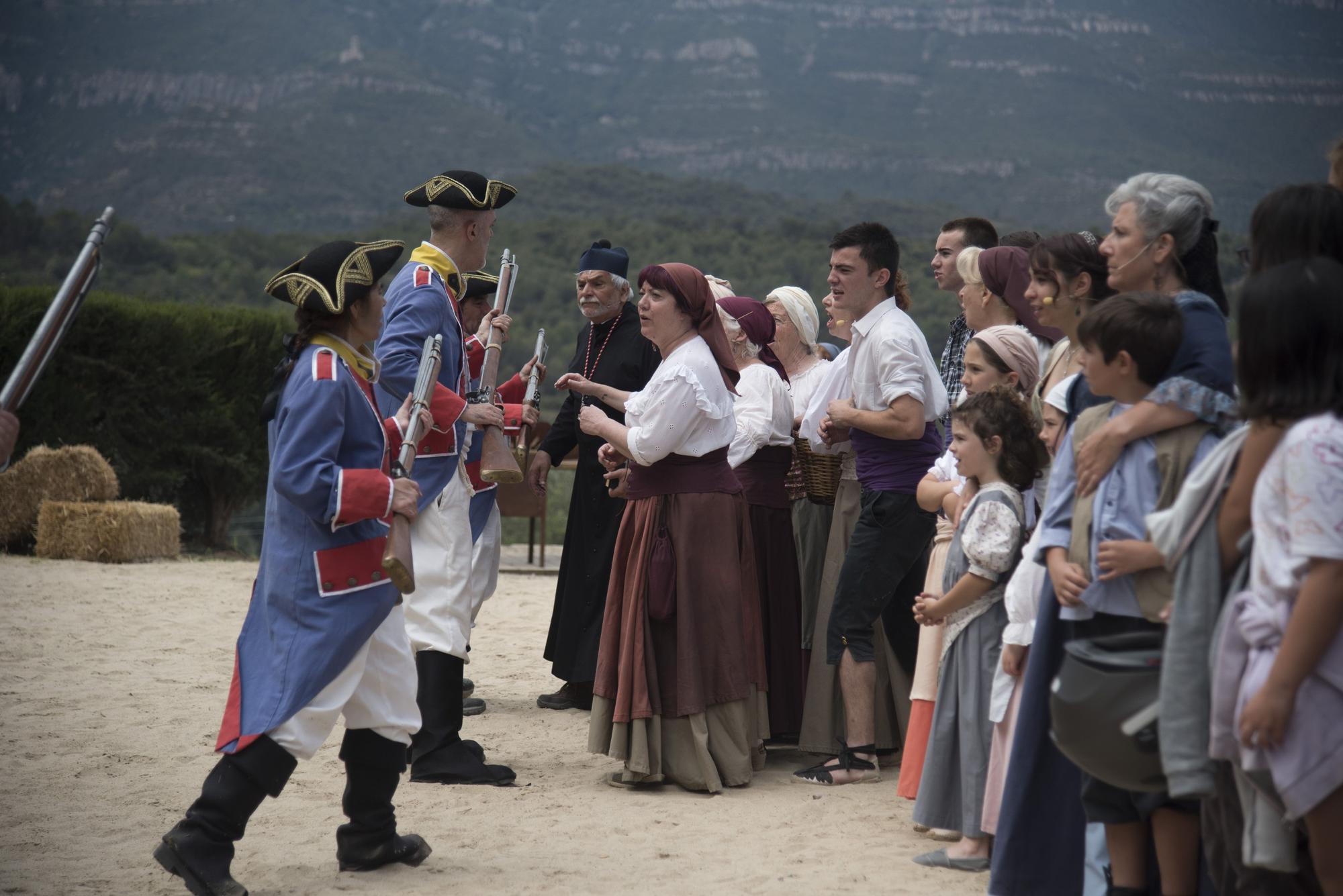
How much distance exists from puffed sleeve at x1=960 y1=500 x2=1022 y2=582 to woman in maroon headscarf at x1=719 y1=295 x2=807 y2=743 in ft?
5.13

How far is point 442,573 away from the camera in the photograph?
5113 millimetres

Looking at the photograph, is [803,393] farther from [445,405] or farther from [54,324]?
[54,324]

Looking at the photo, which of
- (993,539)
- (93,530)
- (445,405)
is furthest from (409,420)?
(93,530)

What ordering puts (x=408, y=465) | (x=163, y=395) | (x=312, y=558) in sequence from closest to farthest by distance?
(x=312, y=558)
(x=408, y=465)
(x=163, y=395)

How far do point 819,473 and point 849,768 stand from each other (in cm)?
129

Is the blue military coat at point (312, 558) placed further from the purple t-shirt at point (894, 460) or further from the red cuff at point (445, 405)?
the purple t-shirt at point (894, 460)

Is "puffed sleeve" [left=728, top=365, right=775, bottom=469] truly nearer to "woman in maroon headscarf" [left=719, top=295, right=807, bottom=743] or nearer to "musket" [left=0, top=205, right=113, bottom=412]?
"woman in maroon headscarf" [left=719, top=295, right=807, bottom=743]

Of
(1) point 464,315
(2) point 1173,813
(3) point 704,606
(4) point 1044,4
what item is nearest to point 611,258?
(1) point 464,315

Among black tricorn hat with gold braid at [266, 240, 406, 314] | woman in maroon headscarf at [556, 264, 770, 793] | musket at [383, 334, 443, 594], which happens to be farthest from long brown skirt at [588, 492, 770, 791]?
black tricorn hat with gold braid at [266, 240, 406, 314]

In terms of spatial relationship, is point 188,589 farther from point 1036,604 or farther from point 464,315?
point 1036,604

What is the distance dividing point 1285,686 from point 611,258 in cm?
462

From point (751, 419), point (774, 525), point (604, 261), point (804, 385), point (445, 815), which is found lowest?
point (445, 815)

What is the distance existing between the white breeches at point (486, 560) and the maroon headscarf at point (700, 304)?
1366 mm

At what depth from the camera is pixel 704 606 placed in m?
5.20
